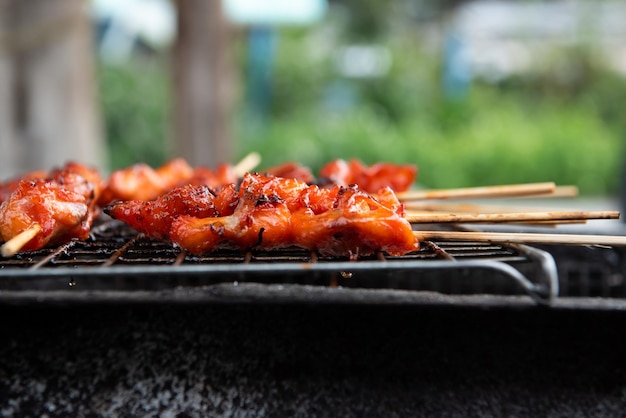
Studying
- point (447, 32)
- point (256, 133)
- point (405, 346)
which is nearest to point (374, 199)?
point (405, 346)

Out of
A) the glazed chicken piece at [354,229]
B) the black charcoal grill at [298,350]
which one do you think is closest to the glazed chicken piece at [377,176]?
the black charcoal grill at [298,350]

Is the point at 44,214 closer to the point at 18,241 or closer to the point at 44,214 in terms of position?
the point at 44,214

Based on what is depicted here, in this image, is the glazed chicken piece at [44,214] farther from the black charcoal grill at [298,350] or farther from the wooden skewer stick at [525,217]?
the wooden skewer stick at [525,217]

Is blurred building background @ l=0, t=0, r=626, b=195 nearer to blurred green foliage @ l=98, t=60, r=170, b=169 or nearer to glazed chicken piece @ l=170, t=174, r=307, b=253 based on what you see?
blurred green foliage @ l=98, t=60, r=170, b=169

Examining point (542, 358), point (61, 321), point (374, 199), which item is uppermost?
point (374, 199)

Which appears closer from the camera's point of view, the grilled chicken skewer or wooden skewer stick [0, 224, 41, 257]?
wooden skewer stick [0, 224, 41, 257]

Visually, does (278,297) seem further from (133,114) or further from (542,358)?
(133,114)

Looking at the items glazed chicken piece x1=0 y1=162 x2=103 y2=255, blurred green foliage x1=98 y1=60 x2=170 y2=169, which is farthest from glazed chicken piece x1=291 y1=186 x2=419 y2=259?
blurred green foliage x1=98 y1=60 x2=170 y2=169
